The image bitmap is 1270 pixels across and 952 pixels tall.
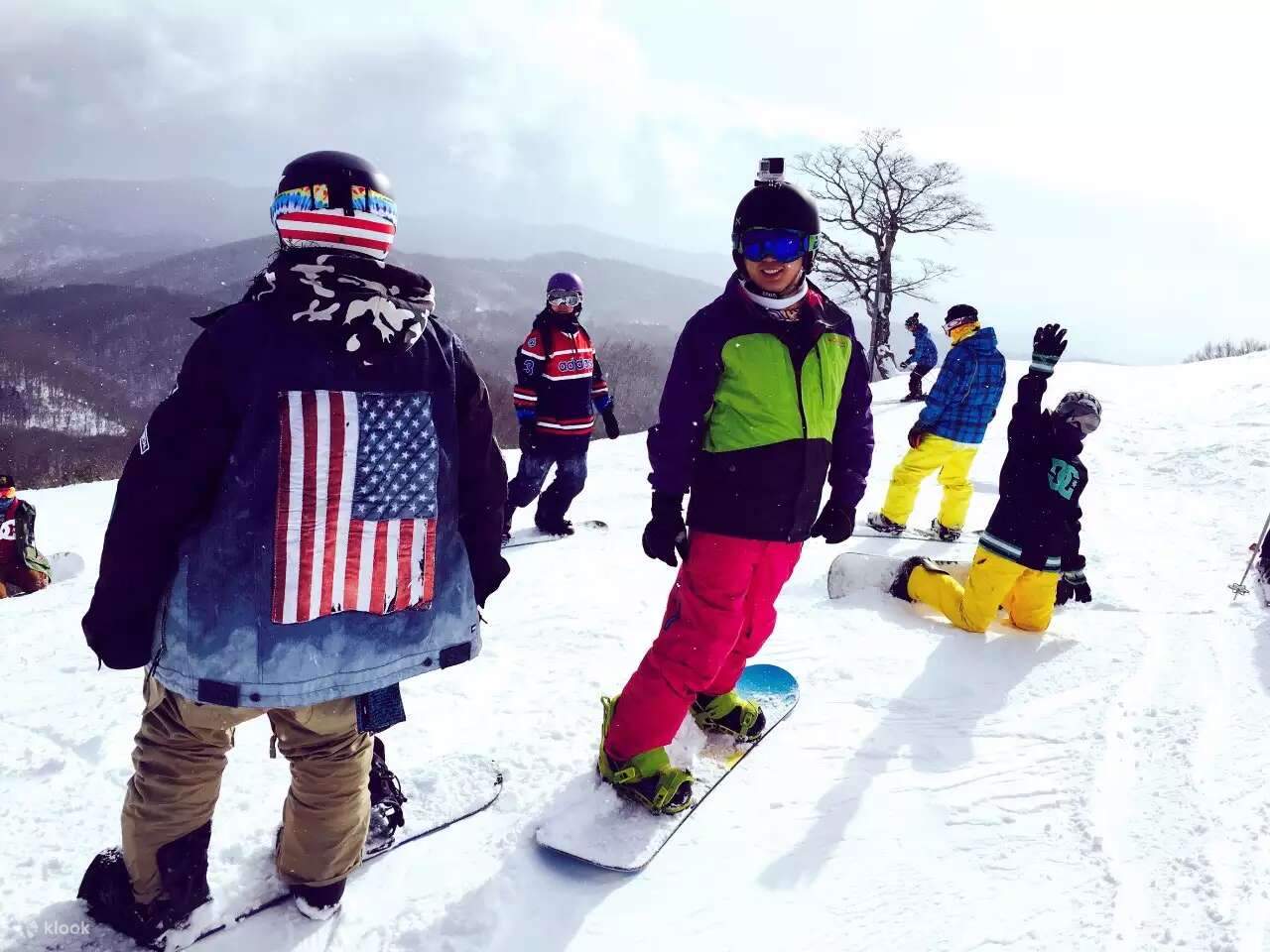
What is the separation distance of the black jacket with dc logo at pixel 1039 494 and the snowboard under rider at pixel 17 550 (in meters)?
8.95

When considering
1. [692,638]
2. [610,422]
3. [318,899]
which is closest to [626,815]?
[692,638]

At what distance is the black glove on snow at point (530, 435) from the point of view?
656 centimetres

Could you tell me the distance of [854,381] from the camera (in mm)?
2887

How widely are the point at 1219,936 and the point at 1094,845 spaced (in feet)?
1.35

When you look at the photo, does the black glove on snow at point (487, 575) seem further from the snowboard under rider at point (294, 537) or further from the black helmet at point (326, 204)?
the black helmet at point (326, 204)

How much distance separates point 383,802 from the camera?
8.15 ft

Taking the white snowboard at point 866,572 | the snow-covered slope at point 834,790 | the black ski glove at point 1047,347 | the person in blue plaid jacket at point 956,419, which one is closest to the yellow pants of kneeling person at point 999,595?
the snow-covered slope at point 834,790

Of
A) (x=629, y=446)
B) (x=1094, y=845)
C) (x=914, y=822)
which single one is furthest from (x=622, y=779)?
(x=629, y=446)

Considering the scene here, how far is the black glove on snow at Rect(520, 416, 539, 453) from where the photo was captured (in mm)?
6562

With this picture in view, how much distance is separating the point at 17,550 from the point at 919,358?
15828 mm

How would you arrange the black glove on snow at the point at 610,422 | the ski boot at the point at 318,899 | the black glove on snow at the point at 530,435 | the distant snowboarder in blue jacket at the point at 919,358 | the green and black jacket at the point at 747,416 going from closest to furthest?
1. the ski boot at the point at 318,899
2. the green and black jacket at the point at 747,416
3. the black glove on snow at the point at 530,435
4. the black glove on snow at the point at 610,422
5. the distant snowboarder in blue jacket at the point at 919,358

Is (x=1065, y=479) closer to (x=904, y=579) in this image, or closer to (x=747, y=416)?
(x=904, y=579)

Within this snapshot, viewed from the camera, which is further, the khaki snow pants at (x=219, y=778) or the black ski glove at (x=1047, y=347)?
the black ski glove at (x=1047, y=347)

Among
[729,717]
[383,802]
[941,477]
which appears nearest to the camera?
[383,802]
